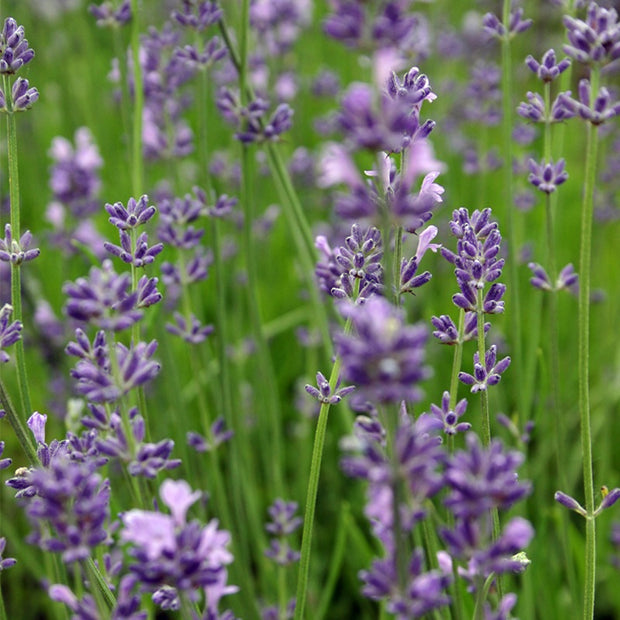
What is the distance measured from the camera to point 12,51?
151 cm

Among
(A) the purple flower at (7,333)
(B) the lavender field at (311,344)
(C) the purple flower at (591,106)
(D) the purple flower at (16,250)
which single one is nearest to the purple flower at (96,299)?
(B) the lavender field at (311,344)

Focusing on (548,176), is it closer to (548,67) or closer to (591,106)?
(548,67)

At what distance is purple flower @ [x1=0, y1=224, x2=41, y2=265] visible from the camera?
1.50 metres

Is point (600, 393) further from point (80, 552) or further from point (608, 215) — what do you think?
point (80, 552)

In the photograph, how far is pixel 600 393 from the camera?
332 cm

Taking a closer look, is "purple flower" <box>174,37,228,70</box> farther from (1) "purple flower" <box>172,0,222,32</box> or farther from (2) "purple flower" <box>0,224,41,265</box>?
(2) "purple flower" <box>0,224,41,265</box>

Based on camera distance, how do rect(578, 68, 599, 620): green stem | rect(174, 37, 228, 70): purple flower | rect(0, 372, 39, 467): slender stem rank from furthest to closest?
rect(174, 37, 228, 70): purple flower, rect(578, 68, 599, 620): green stem, rect(0, 372, 39, 467): slender stem

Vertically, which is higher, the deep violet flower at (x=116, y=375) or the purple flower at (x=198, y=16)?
the purple flower at (x=198, y=16)

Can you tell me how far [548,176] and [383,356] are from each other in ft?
3.62

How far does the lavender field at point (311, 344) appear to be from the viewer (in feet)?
3.02

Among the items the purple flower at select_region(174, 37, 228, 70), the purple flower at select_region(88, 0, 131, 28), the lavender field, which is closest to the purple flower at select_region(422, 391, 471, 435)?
the lavender field

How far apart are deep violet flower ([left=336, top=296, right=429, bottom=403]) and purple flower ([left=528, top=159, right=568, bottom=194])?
104 centimetres

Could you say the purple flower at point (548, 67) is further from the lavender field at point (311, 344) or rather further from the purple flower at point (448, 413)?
the purple flower at point (448, 413)

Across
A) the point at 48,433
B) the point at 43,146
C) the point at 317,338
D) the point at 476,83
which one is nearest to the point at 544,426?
the point at 317,338
